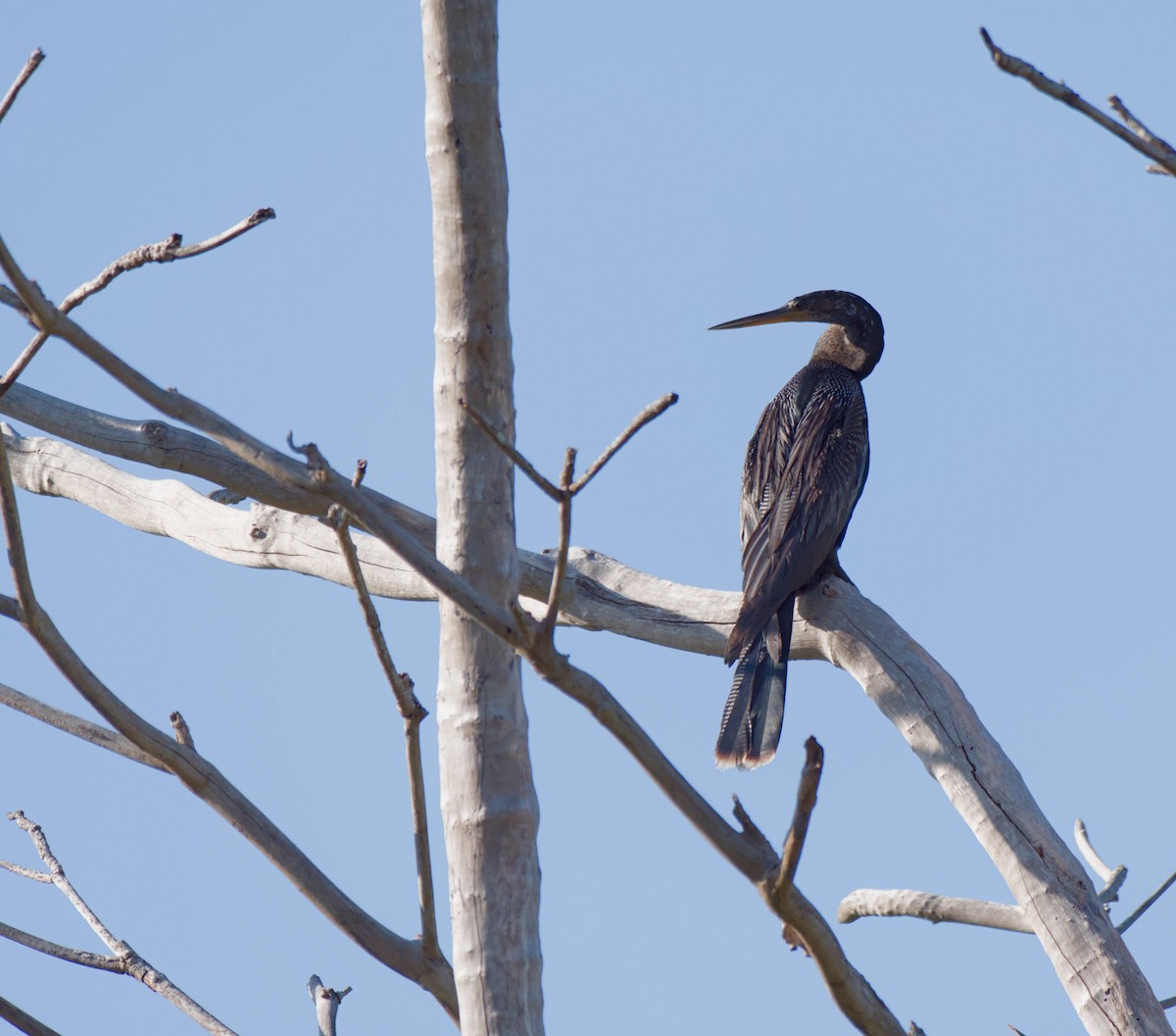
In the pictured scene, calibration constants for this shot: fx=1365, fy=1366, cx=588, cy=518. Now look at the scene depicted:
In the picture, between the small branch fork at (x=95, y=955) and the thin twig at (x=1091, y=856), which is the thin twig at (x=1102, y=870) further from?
the small branch fork at (x=95, y=955)

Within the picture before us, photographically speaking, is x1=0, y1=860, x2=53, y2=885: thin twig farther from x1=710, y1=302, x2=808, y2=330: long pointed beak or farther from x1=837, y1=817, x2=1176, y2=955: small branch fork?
x1=710, y1=302, x2=808, y2=330: long pointed beak

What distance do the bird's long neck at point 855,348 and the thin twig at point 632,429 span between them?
383 centimetres

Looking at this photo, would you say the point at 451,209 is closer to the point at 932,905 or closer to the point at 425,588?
the point at 425,588

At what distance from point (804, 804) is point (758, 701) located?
2304 mm

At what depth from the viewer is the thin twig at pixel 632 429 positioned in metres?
1.40

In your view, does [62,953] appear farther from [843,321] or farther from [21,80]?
[843,321]

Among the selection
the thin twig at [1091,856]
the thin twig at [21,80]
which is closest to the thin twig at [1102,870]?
the thin twig at [1091,856]

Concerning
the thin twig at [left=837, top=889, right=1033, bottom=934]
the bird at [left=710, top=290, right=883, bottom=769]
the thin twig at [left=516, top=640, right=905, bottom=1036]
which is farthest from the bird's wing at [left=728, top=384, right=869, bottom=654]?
the thin twig at [left=516, top=640, right=905, bottom=1036]

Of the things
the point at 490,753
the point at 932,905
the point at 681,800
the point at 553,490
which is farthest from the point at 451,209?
the point at 932,905

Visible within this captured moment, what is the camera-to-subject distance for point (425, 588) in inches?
145

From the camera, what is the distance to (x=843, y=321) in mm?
5211

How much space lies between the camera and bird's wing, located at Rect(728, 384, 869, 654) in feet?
12.1

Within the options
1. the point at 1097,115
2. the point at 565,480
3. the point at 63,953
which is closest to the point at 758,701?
the point at 63,953

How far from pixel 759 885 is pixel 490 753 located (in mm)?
487
